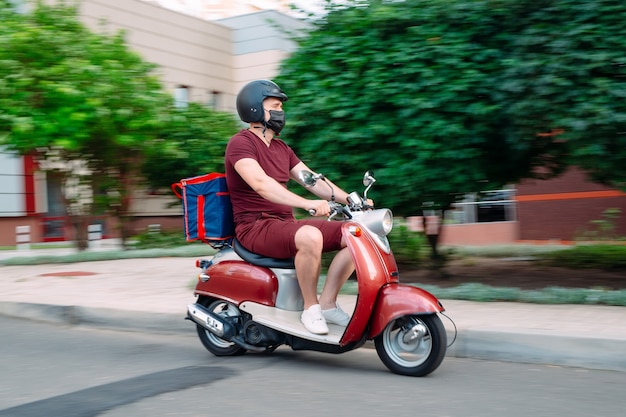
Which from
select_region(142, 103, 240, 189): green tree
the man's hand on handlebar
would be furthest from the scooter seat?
select_region(142, 103, 240, 189): green tree

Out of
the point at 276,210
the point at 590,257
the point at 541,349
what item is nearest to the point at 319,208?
the point at 276,210

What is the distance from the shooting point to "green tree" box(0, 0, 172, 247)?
467 inches

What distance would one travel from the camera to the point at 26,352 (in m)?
5.90

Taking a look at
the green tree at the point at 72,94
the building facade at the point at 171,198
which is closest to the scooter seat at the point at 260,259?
the building facade at the point at 171,198

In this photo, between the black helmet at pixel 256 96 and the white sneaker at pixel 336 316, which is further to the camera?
the black helmet at pixel 256 96

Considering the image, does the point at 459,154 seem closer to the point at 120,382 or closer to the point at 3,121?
the point at 120,382

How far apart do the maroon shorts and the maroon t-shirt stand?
0.08m

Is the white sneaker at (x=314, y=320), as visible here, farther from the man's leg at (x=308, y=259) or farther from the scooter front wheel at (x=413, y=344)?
the scooter front wheel at (x=413, y=344)

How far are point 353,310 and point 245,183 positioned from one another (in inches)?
46.5

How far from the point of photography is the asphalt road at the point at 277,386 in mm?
4023

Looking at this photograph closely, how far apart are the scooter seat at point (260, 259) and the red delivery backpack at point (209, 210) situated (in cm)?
13

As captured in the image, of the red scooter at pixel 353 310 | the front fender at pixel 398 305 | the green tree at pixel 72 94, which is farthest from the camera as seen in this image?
the green tree at pixel 72 94

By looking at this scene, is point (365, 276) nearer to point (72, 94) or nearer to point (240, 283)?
point (240, 283)

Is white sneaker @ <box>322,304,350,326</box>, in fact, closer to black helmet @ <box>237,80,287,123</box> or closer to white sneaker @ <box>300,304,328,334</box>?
A: white sneaker @ <box>300,304,328,334</box>
